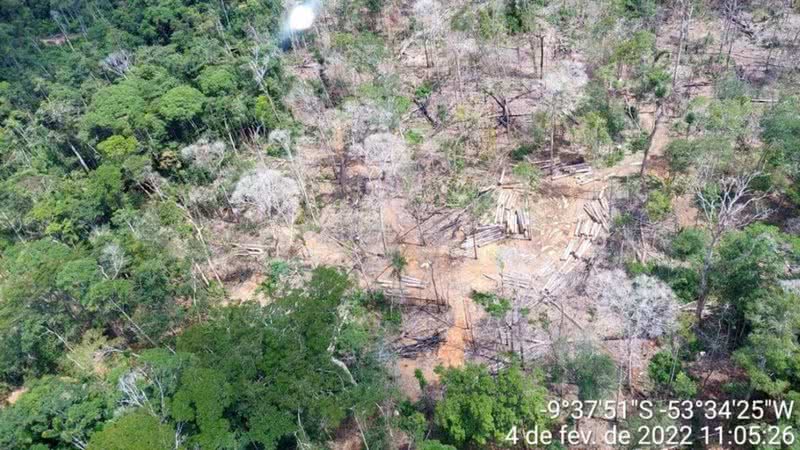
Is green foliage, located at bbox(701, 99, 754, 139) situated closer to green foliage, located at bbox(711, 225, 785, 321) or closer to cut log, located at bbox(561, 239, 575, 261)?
cut log, located at bbox(561, 239, 575, 261)

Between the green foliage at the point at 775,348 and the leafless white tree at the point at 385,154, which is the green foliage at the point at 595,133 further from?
the green foliage at the point at 775,348

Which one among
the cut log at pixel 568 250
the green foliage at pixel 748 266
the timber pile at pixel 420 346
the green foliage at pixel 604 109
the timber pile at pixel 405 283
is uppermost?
the green foliage at pixel 604 109

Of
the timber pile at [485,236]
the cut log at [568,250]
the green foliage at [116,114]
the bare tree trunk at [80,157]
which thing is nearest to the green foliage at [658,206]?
the cut log at [568,250]

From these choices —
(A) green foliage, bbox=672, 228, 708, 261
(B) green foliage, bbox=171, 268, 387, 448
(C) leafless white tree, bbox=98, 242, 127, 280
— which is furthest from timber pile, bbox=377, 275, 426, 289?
(C) leafless white tree, bbox=98, 242, 127, 280

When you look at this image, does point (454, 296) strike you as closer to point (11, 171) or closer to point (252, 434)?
point (252, 434)

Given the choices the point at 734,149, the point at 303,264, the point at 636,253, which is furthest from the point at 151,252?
the point at 734,149

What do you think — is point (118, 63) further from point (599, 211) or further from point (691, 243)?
point (691, 243)
